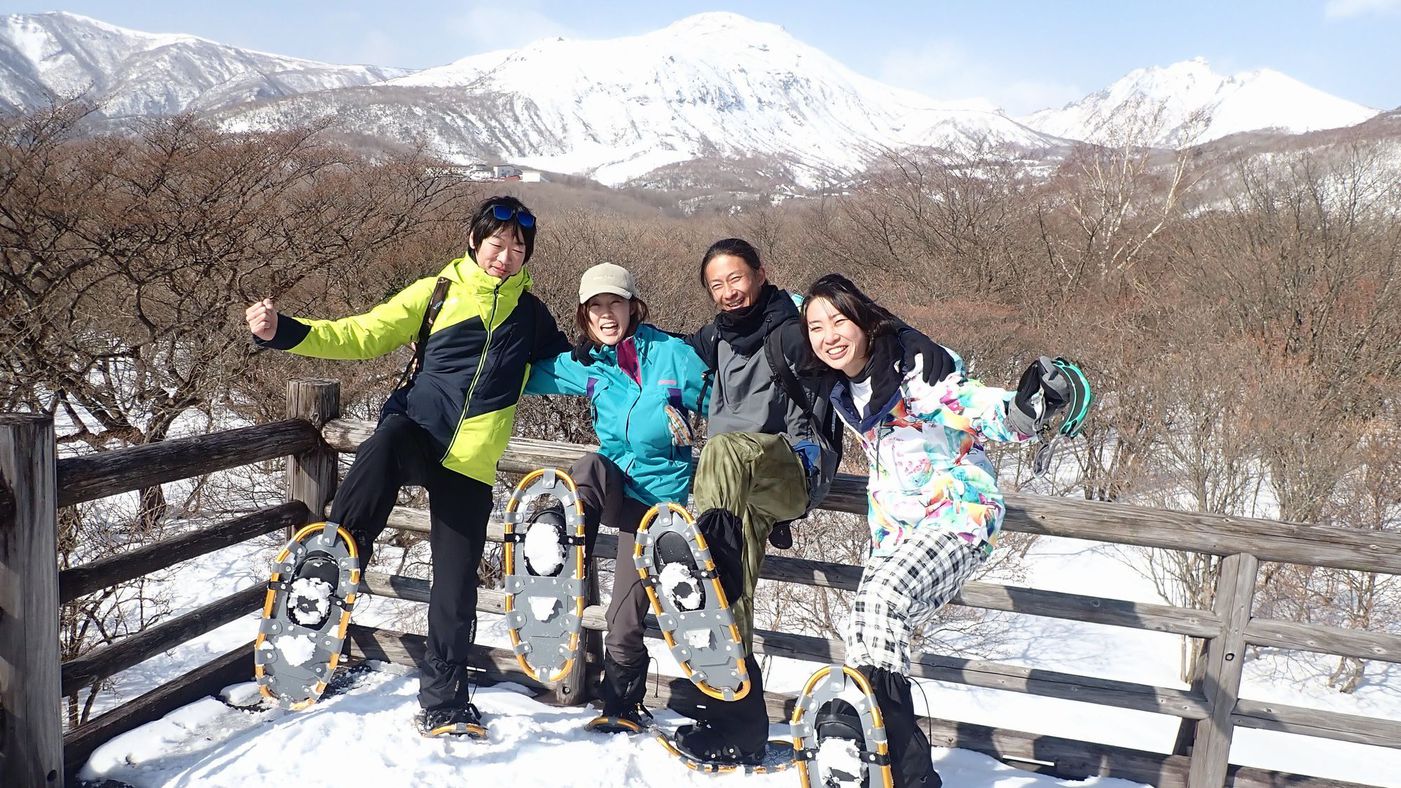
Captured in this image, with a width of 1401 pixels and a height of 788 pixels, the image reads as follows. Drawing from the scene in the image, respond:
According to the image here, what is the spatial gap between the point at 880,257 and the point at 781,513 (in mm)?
19459

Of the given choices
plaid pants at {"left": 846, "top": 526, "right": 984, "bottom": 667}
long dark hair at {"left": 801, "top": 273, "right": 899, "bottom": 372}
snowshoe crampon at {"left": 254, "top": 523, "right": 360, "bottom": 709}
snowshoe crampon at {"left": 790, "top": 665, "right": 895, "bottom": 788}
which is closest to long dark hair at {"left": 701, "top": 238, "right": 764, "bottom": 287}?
long dark hair at {"left": 801, "top": 273, "right": 899, "bottom": 372}

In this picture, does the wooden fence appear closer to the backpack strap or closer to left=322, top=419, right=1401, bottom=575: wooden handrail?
left=322, top=419, right=1401, bottom=575: wooden handrail

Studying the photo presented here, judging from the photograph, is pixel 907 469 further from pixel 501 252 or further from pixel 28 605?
pixel 28 605

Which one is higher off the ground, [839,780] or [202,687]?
[839,780]

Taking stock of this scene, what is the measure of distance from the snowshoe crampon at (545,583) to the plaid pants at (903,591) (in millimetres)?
1011

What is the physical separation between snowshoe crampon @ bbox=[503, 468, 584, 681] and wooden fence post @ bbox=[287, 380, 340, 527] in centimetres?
104

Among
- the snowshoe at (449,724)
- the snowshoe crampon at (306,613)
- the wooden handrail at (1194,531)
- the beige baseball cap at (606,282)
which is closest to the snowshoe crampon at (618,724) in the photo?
the snowshoe at (449,724)

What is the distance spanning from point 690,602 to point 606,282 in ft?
3.68

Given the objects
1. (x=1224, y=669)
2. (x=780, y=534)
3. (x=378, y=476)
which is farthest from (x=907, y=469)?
(x=378, y=476)

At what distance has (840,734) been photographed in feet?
7.13

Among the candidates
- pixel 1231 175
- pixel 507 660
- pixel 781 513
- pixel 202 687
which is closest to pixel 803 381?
pixel 781 513

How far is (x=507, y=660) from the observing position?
10.9 feet

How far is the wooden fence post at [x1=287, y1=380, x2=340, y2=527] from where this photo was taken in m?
3.31

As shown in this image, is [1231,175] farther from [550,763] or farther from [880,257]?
[550,763]
